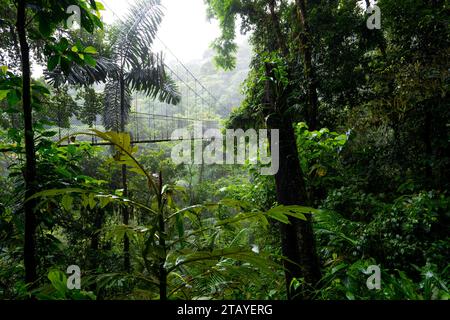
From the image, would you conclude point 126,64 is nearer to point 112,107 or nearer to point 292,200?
point 112,107

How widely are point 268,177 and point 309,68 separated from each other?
1939 mm

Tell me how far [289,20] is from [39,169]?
14.7ft

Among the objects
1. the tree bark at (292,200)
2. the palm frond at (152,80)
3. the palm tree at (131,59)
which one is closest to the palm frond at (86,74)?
the palm tree at (131,59)

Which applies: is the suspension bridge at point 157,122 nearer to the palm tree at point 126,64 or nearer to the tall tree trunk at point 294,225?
the palm tree at point 126,64

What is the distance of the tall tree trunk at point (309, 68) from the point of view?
3.69 meters

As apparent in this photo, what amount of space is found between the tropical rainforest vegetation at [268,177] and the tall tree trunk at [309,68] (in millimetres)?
18

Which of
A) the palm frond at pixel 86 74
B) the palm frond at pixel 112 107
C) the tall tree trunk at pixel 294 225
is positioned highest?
the palm frond at pixel 86 74

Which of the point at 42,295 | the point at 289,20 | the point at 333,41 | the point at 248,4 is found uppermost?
the point at 248,4

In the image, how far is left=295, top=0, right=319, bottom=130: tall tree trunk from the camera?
3.69 metres

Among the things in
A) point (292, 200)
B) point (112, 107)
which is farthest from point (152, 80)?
point (292, 200)

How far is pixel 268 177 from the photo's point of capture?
248 centimetres

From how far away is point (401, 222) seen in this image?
1983mm
